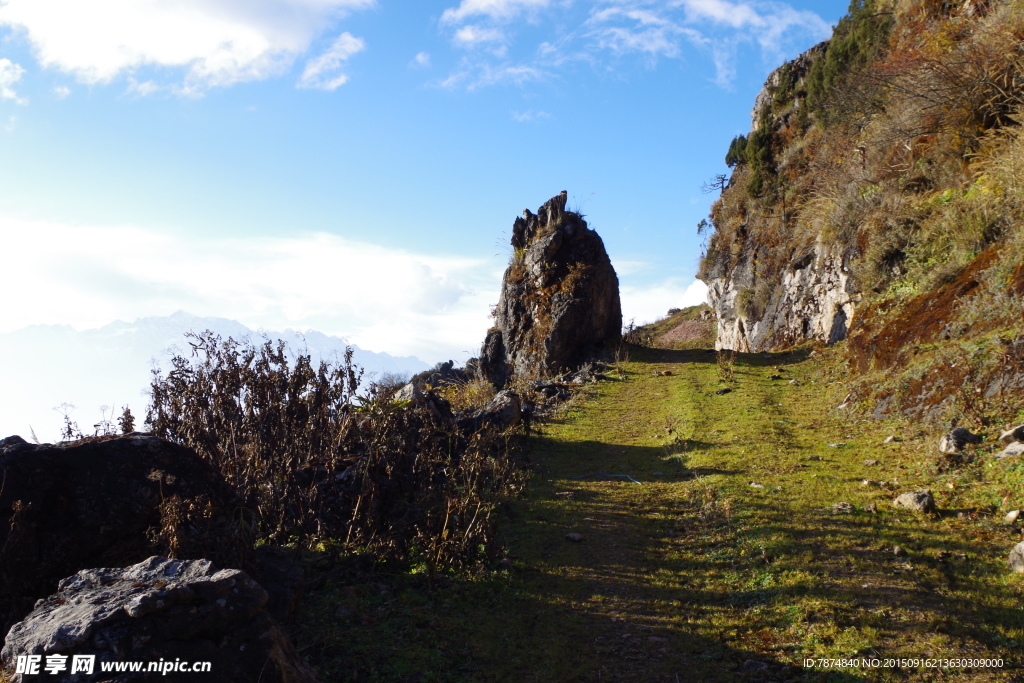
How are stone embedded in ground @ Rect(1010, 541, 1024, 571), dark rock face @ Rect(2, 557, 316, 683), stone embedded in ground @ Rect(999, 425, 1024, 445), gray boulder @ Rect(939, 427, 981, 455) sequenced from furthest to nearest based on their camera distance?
gray boulder @ Rect(939, 427, 981, 455) → stone embedded in ground @ Rect(999, 425, 1024, 445) → stone embedded in ground @ Rect(1010, 541, 1024, 571) → dark rock face @ Rect(2, 557, 316, 683)

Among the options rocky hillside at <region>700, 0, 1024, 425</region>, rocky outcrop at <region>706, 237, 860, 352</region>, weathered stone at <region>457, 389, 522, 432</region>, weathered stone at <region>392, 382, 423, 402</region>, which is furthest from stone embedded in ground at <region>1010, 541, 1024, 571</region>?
rocky outcrop at <region>706, 237, 860, 352</region>

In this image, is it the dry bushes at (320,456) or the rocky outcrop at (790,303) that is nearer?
the dry bushes at (320,456)

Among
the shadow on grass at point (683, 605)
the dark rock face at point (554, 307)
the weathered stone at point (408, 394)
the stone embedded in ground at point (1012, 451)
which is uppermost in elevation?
the dark rock face at point (554, 307)

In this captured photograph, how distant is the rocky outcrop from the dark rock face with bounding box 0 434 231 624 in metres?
15.7

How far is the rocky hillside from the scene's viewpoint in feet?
29.2

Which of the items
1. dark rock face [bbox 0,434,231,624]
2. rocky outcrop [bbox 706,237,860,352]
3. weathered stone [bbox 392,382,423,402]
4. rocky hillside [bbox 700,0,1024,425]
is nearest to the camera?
dark rock face [bbox 0,434,231,624]

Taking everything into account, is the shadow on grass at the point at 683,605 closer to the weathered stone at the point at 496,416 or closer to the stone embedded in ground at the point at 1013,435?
the stone embedded in ground at the point at 1013,435

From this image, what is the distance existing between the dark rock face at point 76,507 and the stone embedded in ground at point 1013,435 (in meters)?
7.40

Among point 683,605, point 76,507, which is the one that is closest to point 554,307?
point 683,605

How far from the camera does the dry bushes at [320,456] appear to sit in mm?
5492

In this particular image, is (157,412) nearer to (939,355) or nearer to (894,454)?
(894,454)

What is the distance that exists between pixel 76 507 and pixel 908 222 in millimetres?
15367

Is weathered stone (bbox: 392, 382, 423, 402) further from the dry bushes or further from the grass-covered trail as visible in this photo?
the grass-covered trail

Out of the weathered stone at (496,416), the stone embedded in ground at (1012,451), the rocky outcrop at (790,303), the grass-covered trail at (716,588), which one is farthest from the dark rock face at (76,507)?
the rocky outcrop at (790,303)
